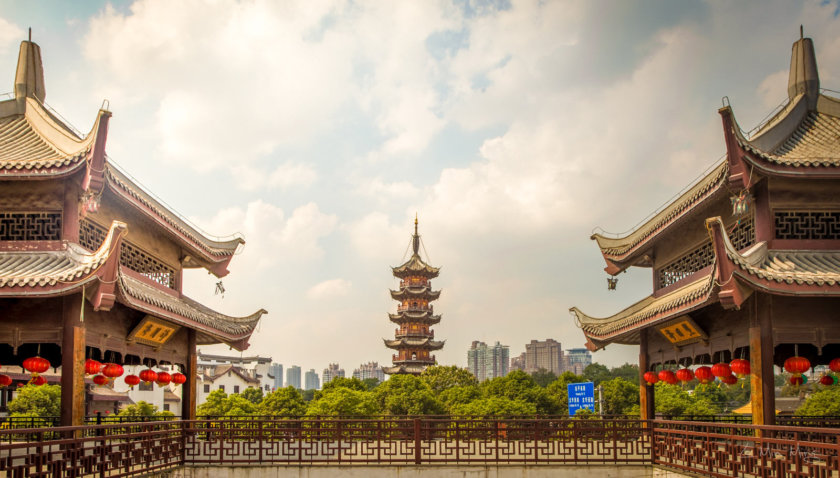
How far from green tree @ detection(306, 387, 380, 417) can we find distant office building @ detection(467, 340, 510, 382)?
10971cm

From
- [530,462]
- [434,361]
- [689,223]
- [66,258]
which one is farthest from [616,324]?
[434,361]

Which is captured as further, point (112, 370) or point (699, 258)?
point (699, 258)

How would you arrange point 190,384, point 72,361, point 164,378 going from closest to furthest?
point 72,361
point 164,378
point 190,384

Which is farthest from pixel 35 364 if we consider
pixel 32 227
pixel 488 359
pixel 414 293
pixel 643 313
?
pixel 488 359

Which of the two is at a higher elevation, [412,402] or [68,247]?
[68,247]

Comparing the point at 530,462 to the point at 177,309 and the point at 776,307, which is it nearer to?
the point at 776,307

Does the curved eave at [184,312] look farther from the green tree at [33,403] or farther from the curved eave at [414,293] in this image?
the curved eave at [414,293]

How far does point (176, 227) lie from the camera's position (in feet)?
49.2

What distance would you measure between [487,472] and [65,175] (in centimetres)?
858

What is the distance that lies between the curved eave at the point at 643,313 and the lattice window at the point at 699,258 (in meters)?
0.43

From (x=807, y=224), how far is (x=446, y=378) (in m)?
34.2

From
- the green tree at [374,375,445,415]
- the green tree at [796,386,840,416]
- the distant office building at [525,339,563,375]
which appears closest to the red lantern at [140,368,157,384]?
the green tree at [796,386,840,416]

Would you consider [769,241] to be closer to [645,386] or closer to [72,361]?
[645,386]

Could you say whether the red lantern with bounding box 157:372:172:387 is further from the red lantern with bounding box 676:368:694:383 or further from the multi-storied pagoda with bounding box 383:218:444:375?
the multi-storied pagoda with bounding box 383:218:444:375
